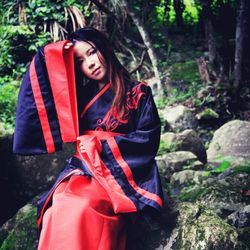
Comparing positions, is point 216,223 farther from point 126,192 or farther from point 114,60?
point 114,60

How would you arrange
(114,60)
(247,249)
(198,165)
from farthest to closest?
(198,165), (114,60), (247,249)

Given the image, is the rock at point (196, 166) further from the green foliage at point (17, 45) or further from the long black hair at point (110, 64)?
the green foliage at point (17, 45)

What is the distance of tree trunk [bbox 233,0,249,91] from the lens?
6594 millimetres

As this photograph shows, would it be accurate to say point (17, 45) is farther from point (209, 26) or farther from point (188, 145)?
point (188, 145)

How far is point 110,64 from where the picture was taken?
273 cm

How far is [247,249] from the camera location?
→ 88.2 inches

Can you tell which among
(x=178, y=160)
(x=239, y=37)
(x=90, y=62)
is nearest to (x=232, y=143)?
(x=178, y=160)

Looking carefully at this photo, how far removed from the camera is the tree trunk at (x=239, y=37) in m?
6.59

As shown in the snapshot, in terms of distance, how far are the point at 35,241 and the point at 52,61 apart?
147cm

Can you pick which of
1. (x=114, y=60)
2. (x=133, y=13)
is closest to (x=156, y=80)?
(x=133, y=13)

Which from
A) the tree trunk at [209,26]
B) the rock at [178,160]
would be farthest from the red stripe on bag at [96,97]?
the tree trunk at [209,26]

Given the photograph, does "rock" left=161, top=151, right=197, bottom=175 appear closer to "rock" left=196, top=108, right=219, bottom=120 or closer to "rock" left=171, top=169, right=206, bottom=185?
"rock" left=171, top=169, right=206, bottom=185

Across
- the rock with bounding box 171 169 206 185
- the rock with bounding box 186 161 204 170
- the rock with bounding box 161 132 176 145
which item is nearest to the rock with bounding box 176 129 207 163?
the rock with bounding box 161 132 176 145

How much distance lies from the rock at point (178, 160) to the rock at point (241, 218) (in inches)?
80.0
